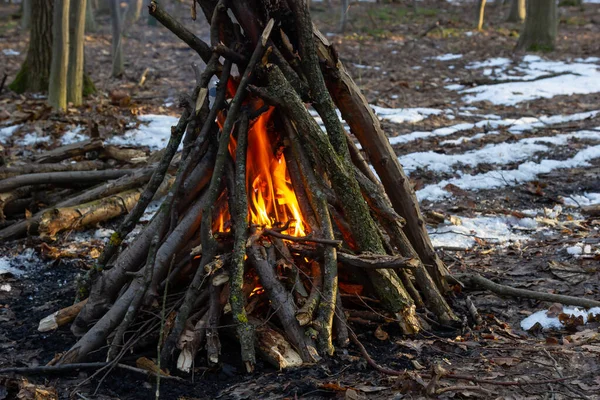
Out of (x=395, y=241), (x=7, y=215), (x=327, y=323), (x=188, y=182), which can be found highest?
(x=188, y=182)

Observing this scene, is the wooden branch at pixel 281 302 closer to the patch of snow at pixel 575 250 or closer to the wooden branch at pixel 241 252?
the wooden branch at pixel 241 252

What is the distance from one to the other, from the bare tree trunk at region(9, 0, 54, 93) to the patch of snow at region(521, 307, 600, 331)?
30.9ft

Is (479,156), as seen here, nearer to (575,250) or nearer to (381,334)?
(575,250)

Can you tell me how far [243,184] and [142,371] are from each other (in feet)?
4.26

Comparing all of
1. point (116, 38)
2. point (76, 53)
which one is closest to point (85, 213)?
Result: point (76, 53)

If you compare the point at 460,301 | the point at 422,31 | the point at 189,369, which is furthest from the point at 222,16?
the point at 422,31

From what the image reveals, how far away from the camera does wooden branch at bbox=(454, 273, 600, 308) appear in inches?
172

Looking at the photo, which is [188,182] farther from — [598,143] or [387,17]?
[387,17]

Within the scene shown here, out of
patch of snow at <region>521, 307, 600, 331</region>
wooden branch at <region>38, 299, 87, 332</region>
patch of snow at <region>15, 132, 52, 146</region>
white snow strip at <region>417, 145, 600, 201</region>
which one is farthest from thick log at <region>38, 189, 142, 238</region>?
patch of snow at <region>521, 307, 600, 331</region>

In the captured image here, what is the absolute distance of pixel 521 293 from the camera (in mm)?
4602

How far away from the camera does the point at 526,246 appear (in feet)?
19.4

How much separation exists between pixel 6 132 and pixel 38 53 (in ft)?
8.59

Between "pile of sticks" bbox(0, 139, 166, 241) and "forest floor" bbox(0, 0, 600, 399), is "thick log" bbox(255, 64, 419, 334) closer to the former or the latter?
"forest floor" bbox(0, 0, 600, 399)

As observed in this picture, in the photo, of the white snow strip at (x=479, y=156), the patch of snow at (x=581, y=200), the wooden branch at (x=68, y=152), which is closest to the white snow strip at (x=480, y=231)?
the patch of snow at (x=581, y=200)
